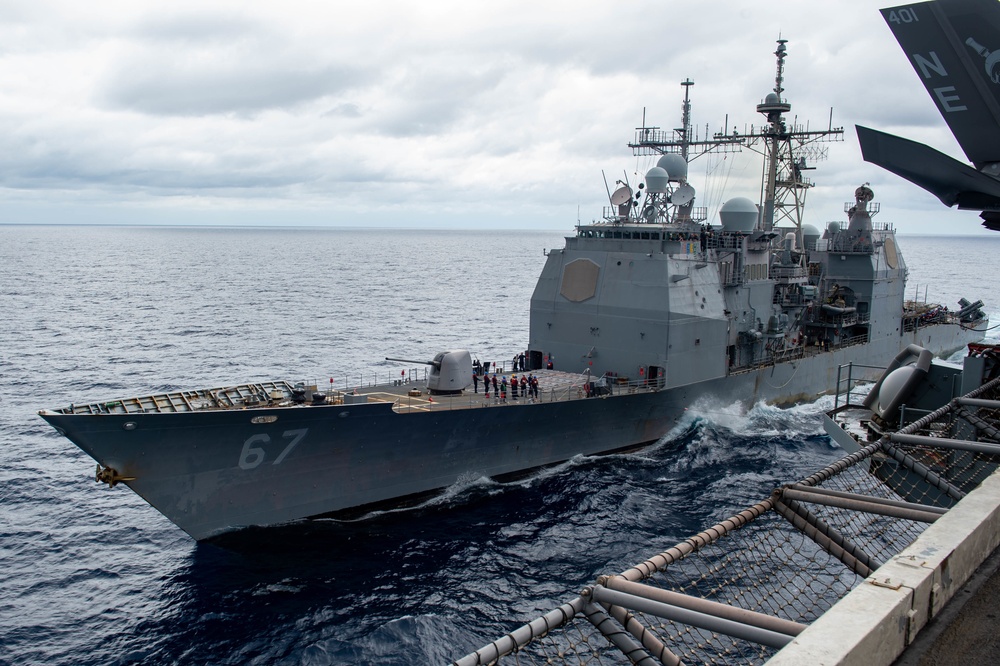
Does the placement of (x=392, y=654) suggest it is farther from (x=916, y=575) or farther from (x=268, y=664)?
(x=916, y=575)

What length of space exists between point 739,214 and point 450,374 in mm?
13647

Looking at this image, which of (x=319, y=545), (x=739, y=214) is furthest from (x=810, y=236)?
(x=319, y=545)

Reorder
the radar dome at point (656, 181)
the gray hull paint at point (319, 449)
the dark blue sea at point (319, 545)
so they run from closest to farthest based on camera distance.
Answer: the dark blue sea at point (319, 545)
the gray hull paint at point (319, 449)
the radar dome at point (656, 181)

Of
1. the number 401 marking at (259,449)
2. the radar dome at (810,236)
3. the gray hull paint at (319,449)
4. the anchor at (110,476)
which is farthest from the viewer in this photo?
the radar dome at (810,236)

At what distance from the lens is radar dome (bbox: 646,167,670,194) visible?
28391 mm

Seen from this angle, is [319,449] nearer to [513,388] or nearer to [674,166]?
[513,388]

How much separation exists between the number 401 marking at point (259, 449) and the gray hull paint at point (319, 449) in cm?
2

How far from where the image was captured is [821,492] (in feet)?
18.4

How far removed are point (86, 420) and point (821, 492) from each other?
1400 cm

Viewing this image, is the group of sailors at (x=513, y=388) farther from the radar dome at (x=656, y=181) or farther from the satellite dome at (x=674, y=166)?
the satellite dome at (x=674, y=166)

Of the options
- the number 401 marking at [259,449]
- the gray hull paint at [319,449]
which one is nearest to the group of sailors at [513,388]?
the gray hull paint at [319,449]

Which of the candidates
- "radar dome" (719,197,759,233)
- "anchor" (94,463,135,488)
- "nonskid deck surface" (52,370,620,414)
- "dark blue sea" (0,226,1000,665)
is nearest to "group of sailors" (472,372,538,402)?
"nonskid deck surface" (52,370,620,414)

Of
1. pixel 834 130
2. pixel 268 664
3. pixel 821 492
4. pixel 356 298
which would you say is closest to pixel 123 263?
pixel 356 298

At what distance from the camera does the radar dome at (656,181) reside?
2839 cm
